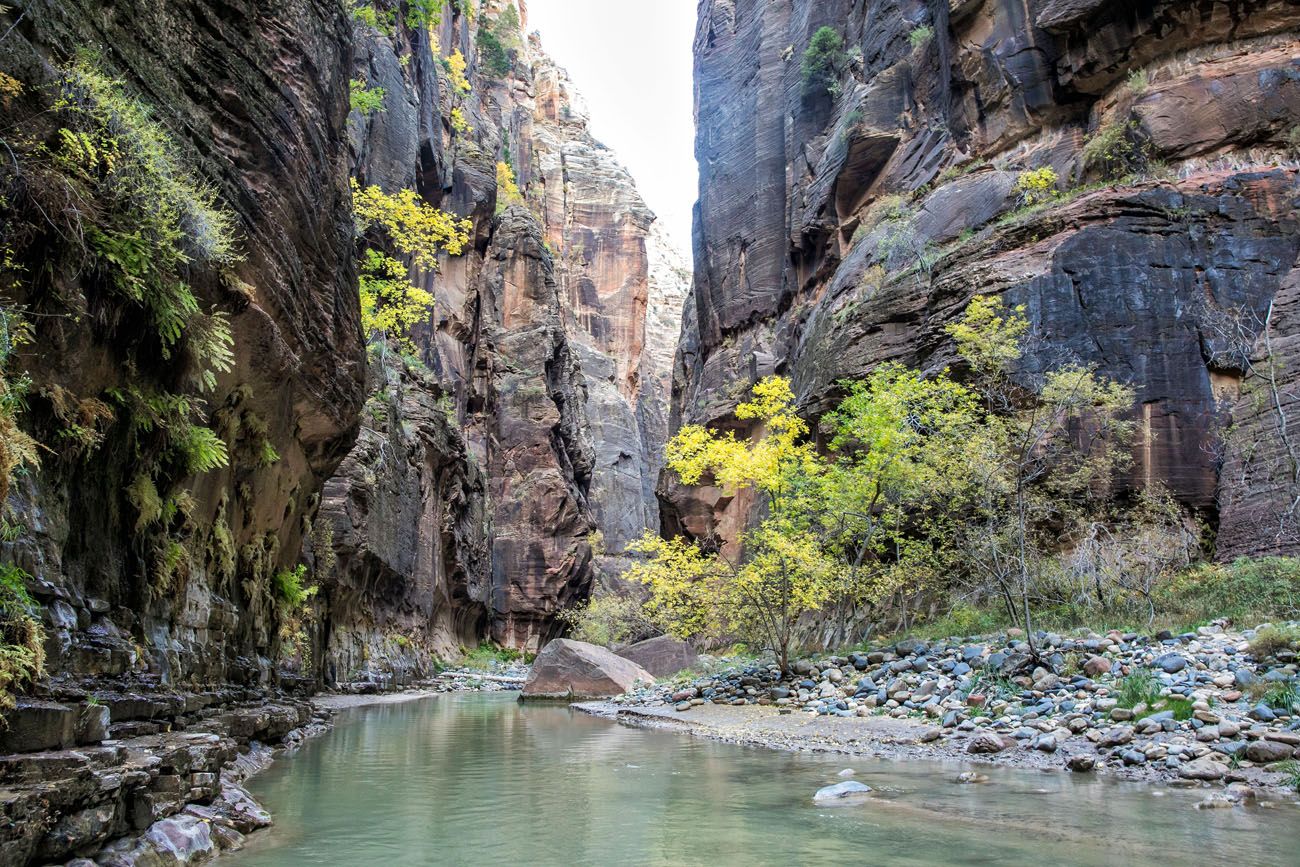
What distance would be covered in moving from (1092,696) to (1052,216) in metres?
16.7

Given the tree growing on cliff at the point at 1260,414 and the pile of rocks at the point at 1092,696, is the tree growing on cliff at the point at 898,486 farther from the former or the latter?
the tree growing on cliff at the point at 1260,414

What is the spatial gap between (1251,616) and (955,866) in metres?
11.7

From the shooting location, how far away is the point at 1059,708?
12.6 m

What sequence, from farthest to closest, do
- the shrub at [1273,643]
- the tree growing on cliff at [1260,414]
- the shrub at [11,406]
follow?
the tree growing on cliff at [1260,414]
the shrub at [1273,643]
the shrub at [11,406]

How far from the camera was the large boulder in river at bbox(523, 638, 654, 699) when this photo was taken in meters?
28.3

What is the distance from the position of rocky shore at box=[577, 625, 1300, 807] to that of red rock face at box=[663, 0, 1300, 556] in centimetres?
656

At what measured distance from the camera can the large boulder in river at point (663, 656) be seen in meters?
32.5

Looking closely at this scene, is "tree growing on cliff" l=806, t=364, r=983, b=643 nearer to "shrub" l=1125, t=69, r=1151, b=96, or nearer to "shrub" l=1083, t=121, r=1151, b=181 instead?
"shrub" l=1083, t=121, r=1151, b=181

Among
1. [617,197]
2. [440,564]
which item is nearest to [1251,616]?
[440,564]

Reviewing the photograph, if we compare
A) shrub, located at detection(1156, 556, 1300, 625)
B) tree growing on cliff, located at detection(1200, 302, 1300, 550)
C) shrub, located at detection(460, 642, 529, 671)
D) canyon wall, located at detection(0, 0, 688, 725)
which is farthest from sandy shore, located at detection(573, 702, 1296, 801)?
shrub, located at detection(460, 642, 529, 671)

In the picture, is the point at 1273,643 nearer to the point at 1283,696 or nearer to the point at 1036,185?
the point at 1283,696

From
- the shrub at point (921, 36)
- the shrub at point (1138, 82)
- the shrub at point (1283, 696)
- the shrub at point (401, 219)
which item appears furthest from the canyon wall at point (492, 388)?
the shrub at point (1138, 82)

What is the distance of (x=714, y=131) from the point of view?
5272 cm

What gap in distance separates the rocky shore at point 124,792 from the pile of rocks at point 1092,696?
31.9 feet
